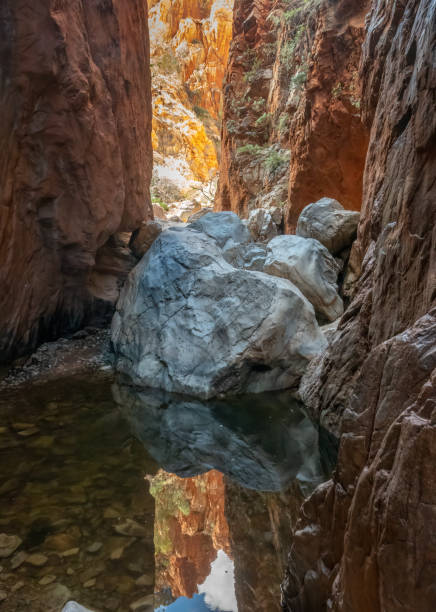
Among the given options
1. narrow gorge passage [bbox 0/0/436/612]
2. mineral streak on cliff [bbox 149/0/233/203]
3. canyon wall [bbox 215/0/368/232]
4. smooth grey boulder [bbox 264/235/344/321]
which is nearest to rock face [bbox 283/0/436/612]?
narrow gorge passage [bbox 0/0/436/612]

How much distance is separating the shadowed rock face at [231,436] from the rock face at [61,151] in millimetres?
1947

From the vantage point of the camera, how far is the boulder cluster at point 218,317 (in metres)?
5.02

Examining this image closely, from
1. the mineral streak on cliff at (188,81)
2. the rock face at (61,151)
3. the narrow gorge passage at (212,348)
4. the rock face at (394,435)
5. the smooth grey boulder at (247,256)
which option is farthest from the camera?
the mineral streak on cliff at (188,81)

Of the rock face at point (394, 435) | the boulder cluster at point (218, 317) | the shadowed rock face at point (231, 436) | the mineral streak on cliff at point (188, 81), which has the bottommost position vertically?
the shadowed rock face at point (231, 436)

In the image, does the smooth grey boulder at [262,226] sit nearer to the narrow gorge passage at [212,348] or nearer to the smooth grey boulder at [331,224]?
the narrow gorge passage at [212,348]

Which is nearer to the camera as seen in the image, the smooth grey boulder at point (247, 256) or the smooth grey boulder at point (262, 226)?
the smooth grey boulder at point (247, 256)

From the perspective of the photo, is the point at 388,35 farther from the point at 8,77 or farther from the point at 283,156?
the point at 283,156

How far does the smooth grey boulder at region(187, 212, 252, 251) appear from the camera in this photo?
8141 mm

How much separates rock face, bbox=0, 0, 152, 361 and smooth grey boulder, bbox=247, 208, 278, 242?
4408 millimetres

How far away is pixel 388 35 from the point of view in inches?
153

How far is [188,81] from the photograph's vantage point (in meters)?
33.8

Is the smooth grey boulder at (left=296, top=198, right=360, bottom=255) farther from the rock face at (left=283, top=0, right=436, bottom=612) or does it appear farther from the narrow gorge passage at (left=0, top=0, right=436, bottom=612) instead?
the rock face at (left=283, top=0, right=436, bottom=612)

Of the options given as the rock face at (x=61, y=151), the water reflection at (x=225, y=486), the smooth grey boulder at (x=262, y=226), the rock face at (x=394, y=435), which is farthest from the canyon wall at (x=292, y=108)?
the water reflection at (x=225, y=486)

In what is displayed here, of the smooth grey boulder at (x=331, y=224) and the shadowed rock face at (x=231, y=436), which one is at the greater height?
the smooth grey boulder at (x=331, y=224)
